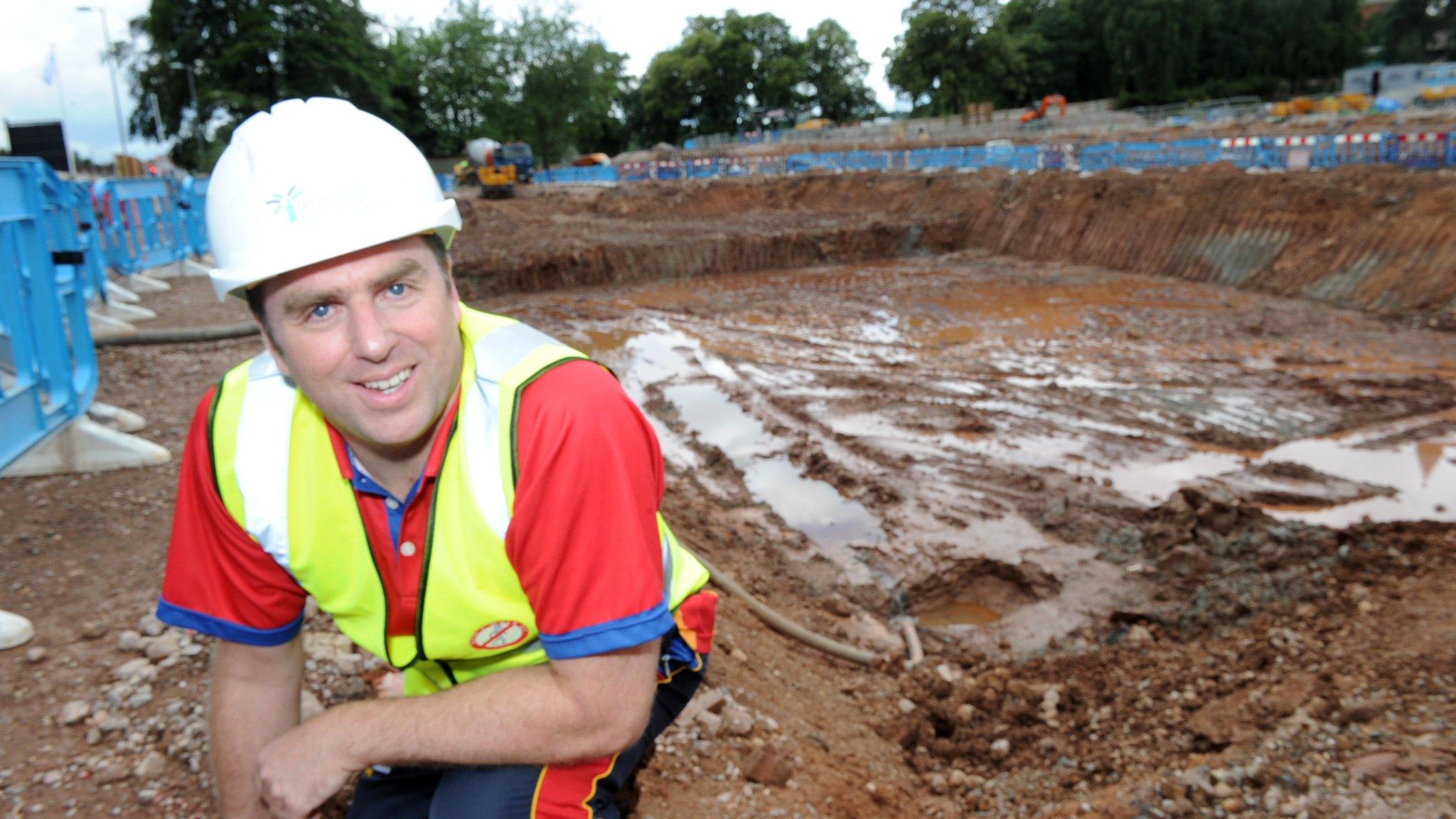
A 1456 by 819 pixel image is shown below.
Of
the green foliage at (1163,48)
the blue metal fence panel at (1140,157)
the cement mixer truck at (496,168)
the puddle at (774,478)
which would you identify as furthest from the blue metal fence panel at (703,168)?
the puddle at (774,478)

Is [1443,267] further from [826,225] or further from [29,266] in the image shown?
[29,266]

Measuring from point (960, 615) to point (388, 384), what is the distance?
446cm

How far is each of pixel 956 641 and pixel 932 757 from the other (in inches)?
51.5

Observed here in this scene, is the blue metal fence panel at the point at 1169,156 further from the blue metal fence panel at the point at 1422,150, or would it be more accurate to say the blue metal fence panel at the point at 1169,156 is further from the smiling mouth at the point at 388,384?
the smiling mouth at the point at 388,384

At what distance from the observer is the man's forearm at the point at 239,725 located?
5.76ft

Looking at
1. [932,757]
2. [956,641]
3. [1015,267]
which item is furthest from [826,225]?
[932,757]

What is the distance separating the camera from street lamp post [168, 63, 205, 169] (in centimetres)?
3388

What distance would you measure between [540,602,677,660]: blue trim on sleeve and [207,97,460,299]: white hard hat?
0.71 meters

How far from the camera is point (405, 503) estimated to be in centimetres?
164

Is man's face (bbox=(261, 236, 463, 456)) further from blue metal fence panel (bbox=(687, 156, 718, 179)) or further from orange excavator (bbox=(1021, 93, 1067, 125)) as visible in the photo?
orange excavator (bbox=(1021, 93, 1067, 125))

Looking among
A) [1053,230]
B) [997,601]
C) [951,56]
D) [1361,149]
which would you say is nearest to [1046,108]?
[951,56]

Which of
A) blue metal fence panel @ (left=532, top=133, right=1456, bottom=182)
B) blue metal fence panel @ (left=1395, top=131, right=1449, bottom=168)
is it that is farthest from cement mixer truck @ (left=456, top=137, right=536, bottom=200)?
blue metal fence panel @ (left=1395, top=131, right=1449, bottom=168)

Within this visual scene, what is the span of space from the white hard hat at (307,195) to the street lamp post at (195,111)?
121 ft

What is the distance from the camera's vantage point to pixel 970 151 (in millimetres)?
23234
